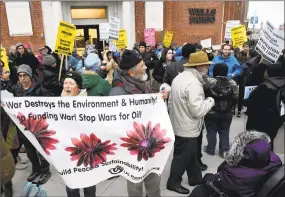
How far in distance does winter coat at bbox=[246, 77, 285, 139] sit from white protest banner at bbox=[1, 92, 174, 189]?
4.80 feet

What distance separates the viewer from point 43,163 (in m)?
3.99

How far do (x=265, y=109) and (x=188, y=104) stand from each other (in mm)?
1138

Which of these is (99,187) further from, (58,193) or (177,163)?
(177,163)

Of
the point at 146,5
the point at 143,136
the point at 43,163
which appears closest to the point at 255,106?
the point at 143,136

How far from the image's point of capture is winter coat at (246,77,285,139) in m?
3.30

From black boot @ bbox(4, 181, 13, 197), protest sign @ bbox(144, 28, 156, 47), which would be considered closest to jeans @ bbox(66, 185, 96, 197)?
black boot @ bbox(4, 181, 13, 197)

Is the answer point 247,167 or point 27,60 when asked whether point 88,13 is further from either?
point 247,167

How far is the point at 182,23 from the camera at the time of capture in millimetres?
14797

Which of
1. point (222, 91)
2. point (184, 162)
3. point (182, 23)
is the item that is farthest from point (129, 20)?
point (184, 162)

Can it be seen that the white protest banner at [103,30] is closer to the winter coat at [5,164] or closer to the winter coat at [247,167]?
the winter coat at [5,164]

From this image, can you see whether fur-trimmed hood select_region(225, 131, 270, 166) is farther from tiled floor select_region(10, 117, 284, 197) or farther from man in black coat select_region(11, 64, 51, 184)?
man in black coat select_region(11, 64, 51, 184)

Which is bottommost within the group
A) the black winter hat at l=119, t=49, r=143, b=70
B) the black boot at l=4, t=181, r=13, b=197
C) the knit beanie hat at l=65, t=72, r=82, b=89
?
the black boot at l=4, t=181, r=13, b=197

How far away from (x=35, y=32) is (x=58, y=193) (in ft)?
35.8

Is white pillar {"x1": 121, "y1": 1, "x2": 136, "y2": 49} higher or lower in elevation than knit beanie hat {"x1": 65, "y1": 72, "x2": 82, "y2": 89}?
higher
